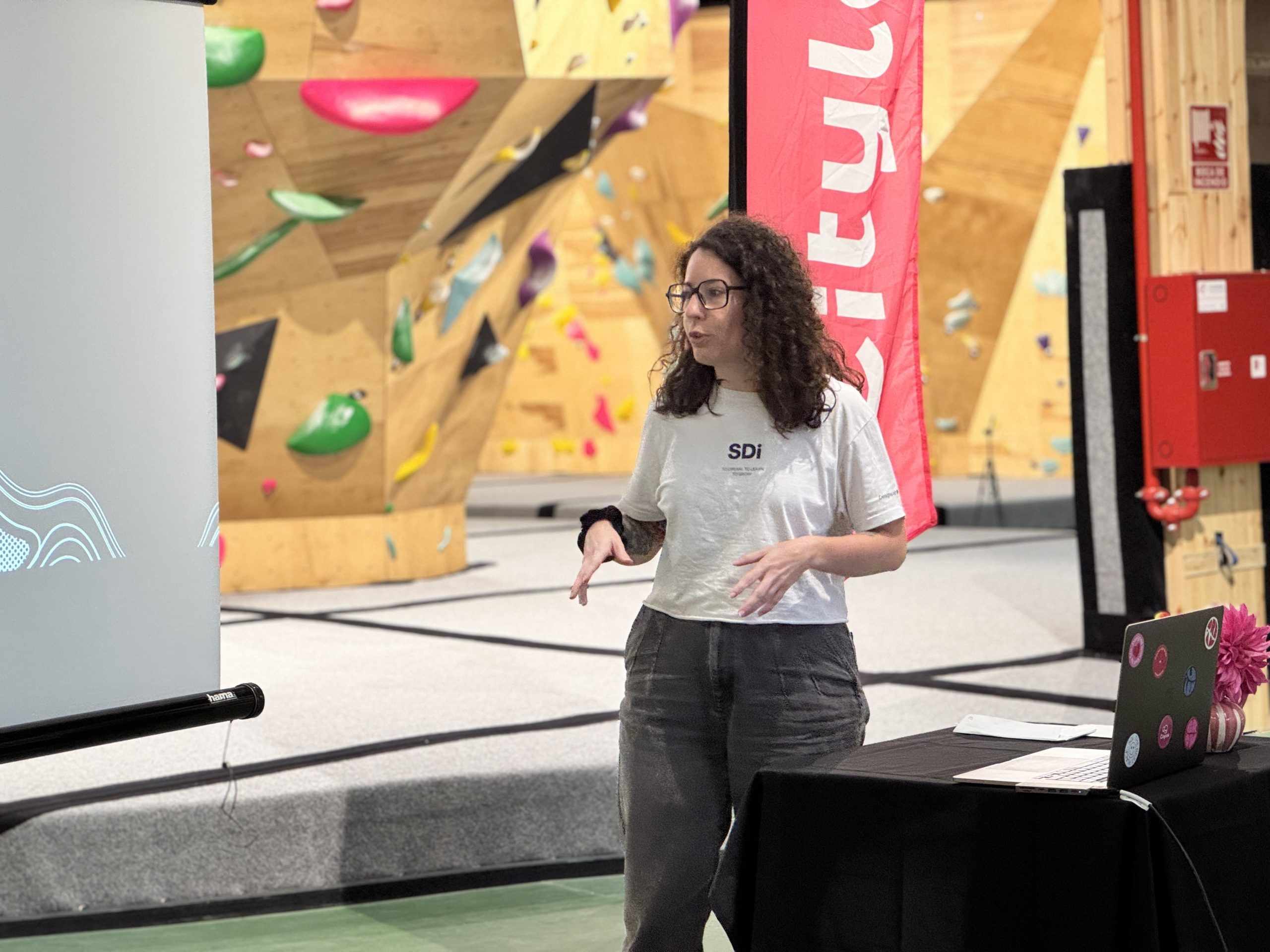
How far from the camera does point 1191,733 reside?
2180 millimetres

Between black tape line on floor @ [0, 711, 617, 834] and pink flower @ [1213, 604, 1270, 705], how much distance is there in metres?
2.51

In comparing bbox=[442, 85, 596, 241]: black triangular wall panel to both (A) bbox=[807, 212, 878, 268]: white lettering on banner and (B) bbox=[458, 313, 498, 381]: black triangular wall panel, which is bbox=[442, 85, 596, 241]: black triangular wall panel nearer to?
(B) bbox=[458, 313, 498, 381]: black triangular wall panel

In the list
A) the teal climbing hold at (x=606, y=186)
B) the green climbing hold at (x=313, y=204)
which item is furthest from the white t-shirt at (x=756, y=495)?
the teal climbing hold at (x=606, y=186)

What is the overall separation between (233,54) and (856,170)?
364 cm

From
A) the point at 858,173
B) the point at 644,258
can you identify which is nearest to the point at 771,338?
the point at 858,173

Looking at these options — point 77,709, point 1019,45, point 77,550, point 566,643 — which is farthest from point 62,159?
point 1019,45

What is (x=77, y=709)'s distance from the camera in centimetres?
289

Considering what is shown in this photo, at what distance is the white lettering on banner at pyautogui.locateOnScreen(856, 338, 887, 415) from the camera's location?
333cm

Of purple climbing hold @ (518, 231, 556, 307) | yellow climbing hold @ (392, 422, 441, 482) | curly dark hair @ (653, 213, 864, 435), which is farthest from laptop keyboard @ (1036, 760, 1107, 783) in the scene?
purple climbing hold @ (518, 231, 556, 307)

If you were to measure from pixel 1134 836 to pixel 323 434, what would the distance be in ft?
20.2

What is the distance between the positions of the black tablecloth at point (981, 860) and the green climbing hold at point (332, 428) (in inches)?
222

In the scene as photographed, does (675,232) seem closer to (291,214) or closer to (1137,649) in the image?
(291,214)

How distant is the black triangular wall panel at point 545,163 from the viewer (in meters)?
7.21

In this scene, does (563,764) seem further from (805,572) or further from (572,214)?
(572,214)
